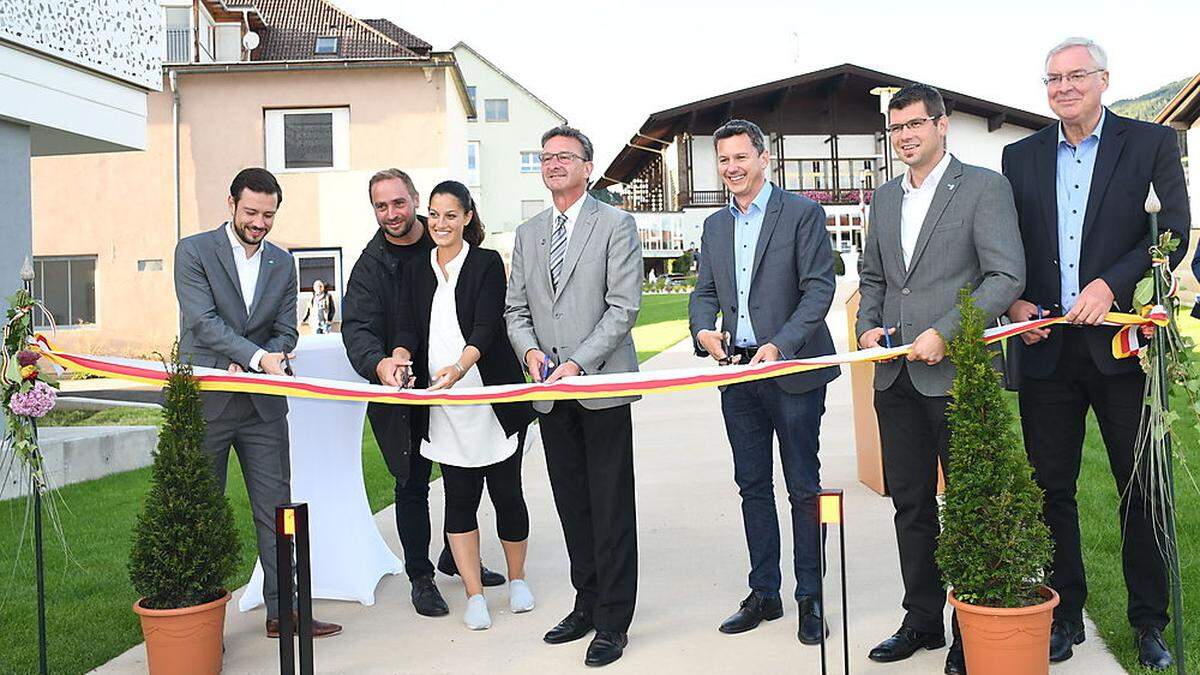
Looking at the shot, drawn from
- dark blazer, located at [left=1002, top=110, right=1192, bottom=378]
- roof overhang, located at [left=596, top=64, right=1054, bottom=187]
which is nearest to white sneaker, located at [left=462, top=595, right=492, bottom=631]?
dark blazer, located at [left=1002, top=110, right=1192, bottom=378]

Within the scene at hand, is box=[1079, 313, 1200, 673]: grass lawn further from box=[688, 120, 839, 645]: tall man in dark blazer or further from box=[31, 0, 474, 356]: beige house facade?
box=[31, 0, 474, 356]: beige house facade

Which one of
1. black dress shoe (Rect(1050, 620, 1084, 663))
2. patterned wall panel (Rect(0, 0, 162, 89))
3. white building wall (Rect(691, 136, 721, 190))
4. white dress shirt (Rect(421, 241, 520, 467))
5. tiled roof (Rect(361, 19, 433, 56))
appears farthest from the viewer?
white building wall (Rect(691, 136, 721, 190))

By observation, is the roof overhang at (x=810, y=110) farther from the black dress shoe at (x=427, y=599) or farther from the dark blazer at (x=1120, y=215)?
the dark blazer at (x=1120, y=215)

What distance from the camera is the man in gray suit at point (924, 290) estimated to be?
13.7ft

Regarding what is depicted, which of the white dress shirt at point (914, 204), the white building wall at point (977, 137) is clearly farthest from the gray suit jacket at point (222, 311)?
the white building wall at point (977, 137)

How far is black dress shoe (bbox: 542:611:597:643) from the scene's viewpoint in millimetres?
4879

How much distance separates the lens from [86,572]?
6.44m

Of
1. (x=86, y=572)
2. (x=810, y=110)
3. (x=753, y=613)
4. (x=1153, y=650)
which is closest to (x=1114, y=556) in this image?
(x=1153, y=650)

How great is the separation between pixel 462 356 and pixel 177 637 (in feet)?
5.46

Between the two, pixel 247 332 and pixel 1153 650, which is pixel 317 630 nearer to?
pixel 247 332

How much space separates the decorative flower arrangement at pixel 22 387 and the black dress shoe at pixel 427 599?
1848 millimetres

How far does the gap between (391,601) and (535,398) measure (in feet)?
5.83

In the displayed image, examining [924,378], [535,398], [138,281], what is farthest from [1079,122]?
[138,281]

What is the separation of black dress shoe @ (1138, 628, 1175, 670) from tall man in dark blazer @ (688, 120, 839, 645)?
1257 mm
